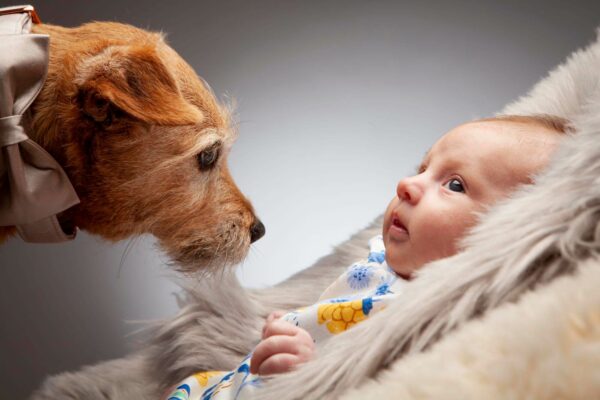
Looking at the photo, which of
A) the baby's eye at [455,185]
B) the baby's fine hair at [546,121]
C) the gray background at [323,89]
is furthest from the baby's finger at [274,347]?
the gray background at [323,89]

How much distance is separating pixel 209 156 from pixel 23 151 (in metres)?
0.28

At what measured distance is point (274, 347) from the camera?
88 cm

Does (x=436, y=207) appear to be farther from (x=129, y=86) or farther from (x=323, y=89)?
(x=323, y=89)

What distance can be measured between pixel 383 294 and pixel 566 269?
1.24 feet

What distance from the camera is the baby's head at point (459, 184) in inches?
37.3

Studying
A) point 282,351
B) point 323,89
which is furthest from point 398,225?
point 323,89

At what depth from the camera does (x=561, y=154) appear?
2.58 feet

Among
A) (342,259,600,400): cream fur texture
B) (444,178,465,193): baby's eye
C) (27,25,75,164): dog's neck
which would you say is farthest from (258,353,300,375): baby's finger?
(27,25,75,164): dog's neck

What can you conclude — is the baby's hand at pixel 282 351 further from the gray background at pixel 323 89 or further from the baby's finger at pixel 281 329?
the gray background at pixel 323 89

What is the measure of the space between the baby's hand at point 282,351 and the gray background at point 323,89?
826 millimetres

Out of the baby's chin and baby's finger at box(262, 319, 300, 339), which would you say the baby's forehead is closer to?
the baby's chin

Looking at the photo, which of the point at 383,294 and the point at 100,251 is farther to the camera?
the point at 100,251

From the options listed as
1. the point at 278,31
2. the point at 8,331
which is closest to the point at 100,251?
the point at 8,331

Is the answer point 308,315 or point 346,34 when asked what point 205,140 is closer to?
point 308,315
